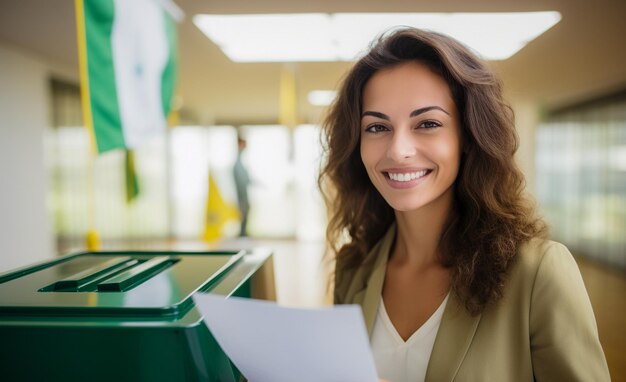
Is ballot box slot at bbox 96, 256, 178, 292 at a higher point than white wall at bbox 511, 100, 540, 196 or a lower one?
lower

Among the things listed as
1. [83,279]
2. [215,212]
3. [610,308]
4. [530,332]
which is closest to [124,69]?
[83,279]

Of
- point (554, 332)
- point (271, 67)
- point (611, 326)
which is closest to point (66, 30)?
point (271, 67)

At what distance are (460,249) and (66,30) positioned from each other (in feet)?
12.7

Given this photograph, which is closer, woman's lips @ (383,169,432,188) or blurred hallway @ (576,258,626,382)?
woman's lips @ (383,169,432,188)

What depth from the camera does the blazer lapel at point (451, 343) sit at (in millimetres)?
884

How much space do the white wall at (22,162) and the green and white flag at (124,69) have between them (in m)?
2.79

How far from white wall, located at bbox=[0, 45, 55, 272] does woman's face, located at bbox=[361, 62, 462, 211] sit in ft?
14.4

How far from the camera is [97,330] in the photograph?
19.3 inches

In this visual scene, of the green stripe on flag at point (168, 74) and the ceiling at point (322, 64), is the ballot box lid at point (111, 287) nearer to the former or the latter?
the ceiling at point (322, 64)

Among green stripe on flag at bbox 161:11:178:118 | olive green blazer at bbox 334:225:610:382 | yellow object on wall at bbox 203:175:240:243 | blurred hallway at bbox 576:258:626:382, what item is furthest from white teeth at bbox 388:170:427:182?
yellow object on wall at bbox 203:175:240:243

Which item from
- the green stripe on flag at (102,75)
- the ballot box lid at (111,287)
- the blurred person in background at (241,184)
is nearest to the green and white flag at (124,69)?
the green stripe on flag at (102,75)

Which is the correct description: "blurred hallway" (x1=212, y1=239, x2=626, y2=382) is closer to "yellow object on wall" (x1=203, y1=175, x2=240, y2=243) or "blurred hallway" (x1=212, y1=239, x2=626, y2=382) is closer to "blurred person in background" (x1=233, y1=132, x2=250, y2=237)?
"yellow object on wall" (x1=203, y1=175, x2=240, y2=243)

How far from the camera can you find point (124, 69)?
6.02ft

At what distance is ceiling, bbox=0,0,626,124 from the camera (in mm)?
2973
